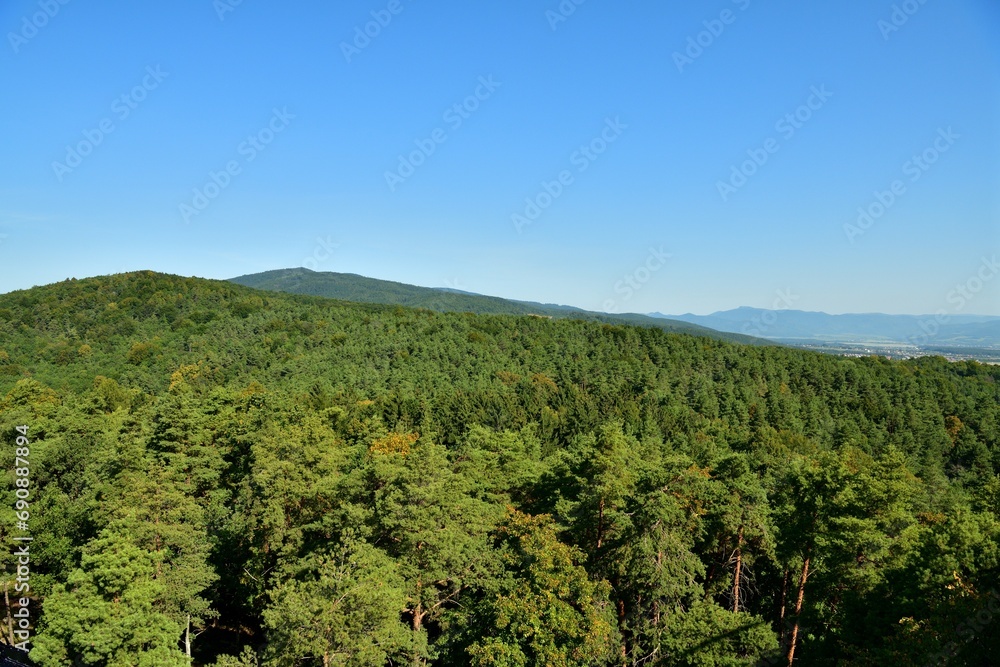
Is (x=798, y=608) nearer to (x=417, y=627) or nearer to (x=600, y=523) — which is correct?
(x=600, y=523)

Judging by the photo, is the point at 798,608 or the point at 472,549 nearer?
the point at 798,608

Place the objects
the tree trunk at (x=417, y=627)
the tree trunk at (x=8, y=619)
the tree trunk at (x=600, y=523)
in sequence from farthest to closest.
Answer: the tree trunk at (x=8, y=619) → the tree trunk at (x=600, y=523) → the tree trunk at (x=417, y=627)

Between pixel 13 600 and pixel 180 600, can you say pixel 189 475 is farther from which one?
pixel 180 600

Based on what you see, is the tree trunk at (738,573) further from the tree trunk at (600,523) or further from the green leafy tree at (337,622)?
the green leafy tree at (337,622)

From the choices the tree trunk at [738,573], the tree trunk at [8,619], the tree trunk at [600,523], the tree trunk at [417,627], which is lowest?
the tree trunk at [8,619]

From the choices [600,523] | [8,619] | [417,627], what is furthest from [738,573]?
[8,619]

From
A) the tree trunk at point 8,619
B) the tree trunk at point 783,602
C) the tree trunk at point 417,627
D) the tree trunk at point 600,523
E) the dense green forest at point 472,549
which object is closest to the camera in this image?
the dense green forest at point 472,549

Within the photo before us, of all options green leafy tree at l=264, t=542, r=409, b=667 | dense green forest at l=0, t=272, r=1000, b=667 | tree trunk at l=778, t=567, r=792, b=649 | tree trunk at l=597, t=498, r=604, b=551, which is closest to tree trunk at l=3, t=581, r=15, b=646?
dense green forest at l=0, t=272, r=1000, b=667

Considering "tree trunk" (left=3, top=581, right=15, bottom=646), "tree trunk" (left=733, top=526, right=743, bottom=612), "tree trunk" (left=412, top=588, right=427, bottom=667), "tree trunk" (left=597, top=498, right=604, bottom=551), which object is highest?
"tree trunk" (left=597, top=498, right=604, bottom=551)

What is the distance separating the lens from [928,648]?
12.9 meters

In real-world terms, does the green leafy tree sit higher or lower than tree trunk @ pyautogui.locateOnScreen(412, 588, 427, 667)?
higher

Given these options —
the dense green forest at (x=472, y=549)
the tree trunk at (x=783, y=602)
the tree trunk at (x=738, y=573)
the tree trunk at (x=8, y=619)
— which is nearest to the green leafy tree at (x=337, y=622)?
the dense green forest at (x=472, y=549)

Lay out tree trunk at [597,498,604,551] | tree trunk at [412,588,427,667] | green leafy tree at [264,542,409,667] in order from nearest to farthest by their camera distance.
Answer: green leafy tree at [264,542,409,667] < tree trunk at [412,588,427,667] < tree trunk at [597,498,604,551]

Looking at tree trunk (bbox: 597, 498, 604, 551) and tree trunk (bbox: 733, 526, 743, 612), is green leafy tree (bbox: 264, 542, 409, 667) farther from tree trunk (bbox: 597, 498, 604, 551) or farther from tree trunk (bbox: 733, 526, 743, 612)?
tree trunk (bbox: 733, 526, 743, 612)
